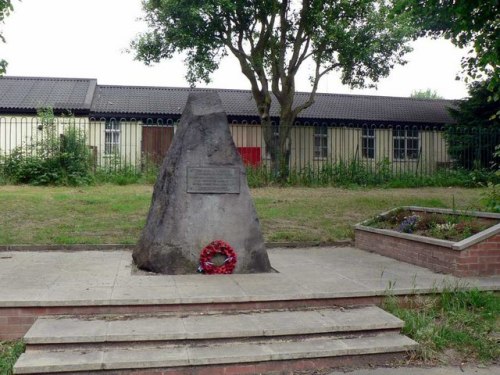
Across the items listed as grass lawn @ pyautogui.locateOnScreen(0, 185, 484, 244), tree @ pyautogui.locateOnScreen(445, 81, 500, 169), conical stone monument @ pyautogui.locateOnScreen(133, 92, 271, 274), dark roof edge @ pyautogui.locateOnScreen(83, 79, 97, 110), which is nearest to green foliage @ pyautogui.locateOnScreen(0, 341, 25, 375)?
conical stone monument @ pyautogui.locateOnScreen(133, 92, 271, 274)

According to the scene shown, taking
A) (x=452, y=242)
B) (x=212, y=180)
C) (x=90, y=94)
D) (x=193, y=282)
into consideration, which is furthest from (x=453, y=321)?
(x=90, y=94)

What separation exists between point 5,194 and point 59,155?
3.02 meters

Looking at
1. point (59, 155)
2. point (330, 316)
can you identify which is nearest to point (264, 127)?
point (59, 155)

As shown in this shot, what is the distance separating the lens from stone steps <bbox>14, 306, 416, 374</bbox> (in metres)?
4.42

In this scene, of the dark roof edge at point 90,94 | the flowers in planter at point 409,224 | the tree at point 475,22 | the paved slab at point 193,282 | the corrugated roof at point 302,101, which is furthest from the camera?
the corrugated roof at point 302,101

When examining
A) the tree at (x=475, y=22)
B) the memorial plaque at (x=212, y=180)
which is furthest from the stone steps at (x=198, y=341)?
the tree at (x=475, y=22)

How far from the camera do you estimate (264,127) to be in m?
18.6

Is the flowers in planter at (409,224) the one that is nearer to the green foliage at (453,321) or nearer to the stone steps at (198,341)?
the green foliage at (453,321)

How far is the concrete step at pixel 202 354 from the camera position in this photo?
4.31 meters

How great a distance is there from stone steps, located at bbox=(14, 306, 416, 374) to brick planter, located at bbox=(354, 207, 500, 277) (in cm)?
197

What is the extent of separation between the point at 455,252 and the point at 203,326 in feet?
12.0

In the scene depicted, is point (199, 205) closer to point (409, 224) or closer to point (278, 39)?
point (409, 224)

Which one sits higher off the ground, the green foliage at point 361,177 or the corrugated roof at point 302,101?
the corrugated roof at point 302,101

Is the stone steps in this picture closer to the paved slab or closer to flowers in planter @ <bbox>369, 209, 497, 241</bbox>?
the paved slab
